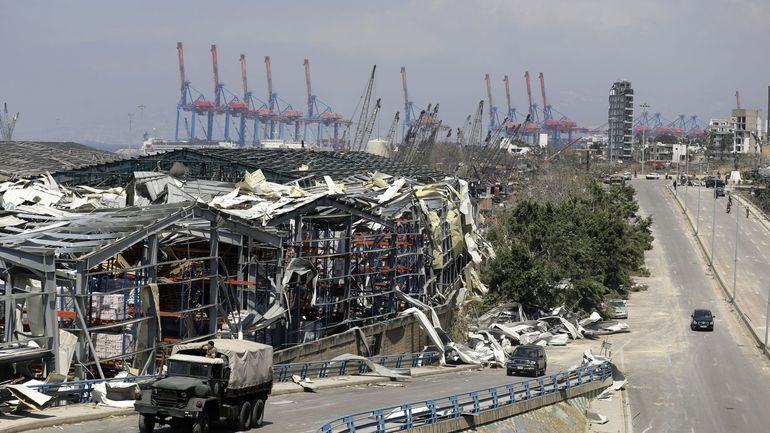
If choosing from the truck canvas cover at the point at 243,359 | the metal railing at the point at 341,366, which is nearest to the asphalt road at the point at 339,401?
the truck canvas cover at the point at 243,359

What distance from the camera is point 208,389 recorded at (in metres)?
26.8

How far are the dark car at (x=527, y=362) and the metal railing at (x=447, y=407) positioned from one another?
8.70 ft

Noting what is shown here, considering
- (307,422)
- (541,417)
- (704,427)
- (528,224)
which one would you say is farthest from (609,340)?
(307,422)

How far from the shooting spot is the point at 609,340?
74.6 meters

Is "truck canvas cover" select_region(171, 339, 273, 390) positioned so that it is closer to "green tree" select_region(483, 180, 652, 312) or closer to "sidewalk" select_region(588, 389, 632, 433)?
"sidewalk" select_region(588, 389, 632, 433)

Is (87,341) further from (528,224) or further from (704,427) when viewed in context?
(528,224)

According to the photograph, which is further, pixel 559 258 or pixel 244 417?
pixel 559 258

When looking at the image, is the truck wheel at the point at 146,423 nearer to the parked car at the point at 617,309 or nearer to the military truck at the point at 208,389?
the military truck at the point at 208,389

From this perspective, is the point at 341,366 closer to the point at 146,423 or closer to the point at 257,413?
the point at 257,413

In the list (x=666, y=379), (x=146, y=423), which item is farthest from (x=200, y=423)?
(x=666, y=379)

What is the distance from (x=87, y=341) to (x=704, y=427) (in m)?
24.9

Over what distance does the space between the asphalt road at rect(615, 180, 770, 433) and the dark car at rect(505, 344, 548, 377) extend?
170 inches

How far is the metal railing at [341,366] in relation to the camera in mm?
Answer: 42094

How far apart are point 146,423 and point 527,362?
1180 inches
